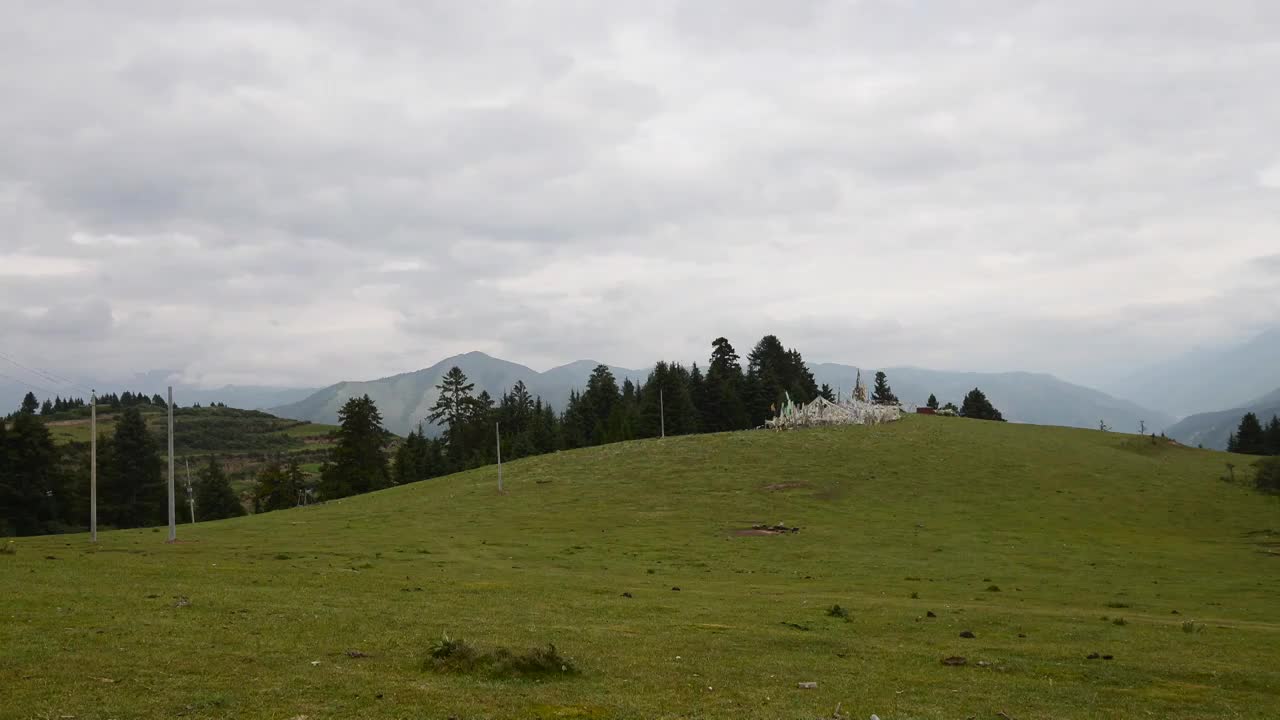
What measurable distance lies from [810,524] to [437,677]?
151 feet

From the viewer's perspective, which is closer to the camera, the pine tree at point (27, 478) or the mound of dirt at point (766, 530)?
the mound of dirt at point (766, 530)

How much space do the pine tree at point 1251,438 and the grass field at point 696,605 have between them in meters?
78.2

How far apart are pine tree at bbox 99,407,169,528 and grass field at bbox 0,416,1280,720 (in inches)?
1563

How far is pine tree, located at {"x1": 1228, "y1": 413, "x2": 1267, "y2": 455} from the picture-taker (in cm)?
13025

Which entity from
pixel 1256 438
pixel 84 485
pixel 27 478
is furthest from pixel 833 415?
pixel 84 485

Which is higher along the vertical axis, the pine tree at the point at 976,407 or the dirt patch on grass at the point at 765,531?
the pine tree at the point at 976,407

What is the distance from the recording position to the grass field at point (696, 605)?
576 inches

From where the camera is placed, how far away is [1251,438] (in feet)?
441

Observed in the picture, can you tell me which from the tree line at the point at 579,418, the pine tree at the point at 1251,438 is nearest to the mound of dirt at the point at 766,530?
the tree line at the point at 579,418

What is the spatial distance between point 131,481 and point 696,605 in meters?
96.2

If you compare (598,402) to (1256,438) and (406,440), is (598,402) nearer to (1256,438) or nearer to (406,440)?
(406,440)

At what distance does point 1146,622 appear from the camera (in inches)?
1030

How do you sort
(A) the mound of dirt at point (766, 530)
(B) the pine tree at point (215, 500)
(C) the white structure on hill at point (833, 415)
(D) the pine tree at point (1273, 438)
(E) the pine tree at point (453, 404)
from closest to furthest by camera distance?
(A) the mound of dirt at point (766, 530)
(C) the white structure on hill at point (833, 415)
(B) the pine tree at point (215, 500)
(D) the pine tree at point (1273, 438)
(E) the pine tree at point (453, 404)

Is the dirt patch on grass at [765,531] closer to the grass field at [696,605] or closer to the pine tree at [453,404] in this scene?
the grass field at [696,605]
